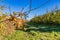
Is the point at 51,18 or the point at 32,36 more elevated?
the point at 51,18

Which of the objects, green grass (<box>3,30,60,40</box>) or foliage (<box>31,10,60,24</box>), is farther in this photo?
foliage (<box>31,10,60,24</box>)

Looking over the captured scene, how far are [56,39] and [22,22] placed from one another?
7.87 m

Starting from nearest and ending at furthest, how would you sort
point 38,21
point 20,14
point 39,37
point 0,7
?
point 20,14, point 0,7, point 39,37, point 38,21

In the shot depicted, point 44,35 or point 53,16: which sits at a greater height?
Answer: point 53,16

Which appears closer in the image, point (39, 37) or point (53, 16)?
point (39, 37)

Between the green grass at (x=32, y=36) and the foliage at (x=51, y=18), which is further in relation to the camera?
the foliage at (x=51, y=18)

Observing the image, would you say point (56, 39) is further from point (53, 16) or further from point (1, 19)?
point (1, 19)

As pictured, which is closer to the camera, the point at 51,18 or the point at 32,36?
the point at 32,36

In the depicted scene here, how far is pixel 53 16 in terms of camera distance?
13414mm

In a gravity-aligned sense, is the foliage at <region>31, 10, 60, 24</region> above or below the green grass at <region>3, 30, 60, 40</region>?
above

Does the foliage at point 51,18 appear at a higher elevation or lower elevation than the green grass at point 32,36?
higher

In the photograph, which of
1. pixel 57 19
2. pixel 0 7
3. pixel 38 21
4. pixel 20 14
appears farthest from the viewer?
pixel 38 21

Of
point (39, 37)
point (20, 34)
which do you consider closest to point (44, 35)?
point (39, 37)

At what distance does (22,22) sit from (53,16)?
11593 millimetres
